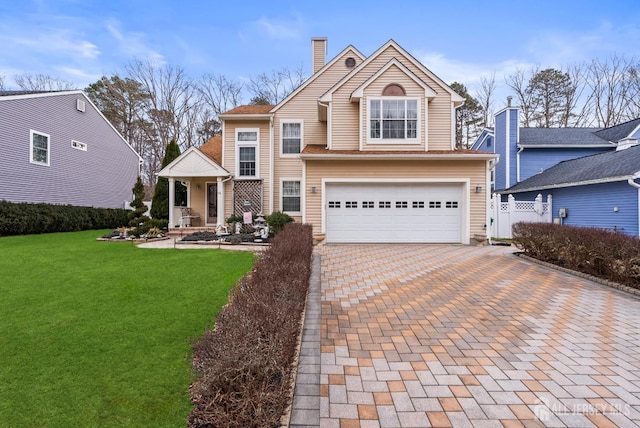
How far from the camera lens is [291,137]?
566 inches

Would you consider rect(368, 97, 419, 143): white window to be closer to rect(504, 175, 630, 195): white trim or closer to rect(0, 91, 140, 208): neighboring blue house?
rect(504, 175, 630, 195): white trim

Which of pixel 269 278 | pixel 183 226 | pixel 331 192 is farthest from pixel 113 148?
pixel 269 278

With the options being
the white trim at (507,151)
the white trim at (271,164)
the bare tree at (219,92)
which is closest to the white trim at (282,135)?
the white trim at (271,164)

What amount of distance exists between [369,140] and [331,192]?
102 inches

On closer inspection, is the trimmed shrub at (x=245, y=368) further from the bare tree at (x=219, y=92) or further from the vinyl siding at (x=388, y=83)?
the bare tree at (x=219, y=92)

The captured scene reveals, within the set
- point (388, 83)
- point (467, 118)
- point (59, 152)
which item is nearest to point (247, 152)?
point (388, 83)

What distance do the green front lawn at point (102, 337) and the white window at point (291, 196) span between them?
24.1 feet

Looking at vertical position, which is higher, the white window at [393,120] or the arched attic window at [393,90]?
the arched attic window at [393,90]

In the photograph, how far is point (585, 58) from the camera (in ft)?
78.1

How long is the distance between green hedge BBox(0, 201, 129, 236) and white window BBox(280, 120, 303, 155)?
33.8 feet

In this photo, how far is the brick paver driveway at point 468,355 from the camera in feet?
7.59

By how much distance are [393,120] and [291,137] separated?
4852 mm

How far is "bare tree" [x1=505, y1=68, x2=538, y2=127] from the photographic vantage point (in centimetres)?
2558

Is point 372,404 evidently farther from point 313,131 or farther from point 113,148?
point 113,148
